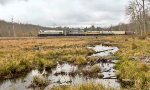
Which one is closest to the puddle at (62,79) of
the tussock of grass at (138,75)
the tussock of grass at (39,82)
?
the tussock of grass at (39,82)

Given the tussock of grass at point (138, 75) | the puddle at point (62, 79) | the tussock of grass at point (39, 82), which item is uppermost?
the tussock of grass at point (138, 75)

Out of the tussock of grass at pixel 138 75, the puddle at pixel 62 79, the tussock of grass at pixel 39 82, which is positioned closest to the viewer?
the tussock of grass at pixel 138 75

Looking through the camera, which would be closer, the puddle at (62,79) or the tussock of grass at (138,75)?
the tussock of grass at (138,75)

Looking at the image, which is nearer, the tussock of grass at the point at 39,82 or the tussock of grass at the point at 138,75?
the tussock of grass at the point at 138,75

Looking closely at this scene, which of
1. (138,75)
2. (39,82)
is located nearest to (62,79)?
(39,82)

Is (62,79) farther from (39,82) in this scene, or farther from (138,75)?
(138,75)

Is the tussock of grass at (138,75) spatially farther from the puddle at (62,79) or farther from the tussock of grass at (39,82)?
the tussock of grass at (39,82)

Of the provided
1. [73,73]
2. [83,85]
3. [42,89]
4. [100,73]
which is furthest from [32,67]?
[83,85]

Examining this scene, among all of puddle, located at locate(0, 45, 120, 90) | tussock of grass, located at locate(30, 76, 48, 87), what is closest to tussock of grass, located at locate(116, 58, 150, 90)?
puddle, located at locate(0, 45, 120, 90)

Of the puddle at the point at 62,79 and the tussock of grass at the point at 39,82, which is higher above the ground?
the tussock of grass at the point at 39,82

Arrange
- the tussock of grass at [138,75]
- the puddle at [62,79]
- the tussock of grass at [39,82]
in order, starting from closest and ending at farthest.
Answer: the tussock of grass at [138,75]
the tussock of grass at [39,82]
the puddle at [62,79]

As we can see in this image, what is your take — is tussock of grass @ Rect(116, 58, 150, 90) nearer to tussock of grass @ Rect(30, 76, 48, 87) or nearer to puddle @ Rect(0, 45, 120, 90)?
puddle @ Rect(0, 45, 120, 90)

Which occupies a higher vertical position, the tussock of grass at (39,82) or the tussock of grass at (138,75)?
the tussock of grass at (138,75)

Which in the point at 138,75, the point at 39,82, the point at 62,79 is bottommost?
the point at 62,79
